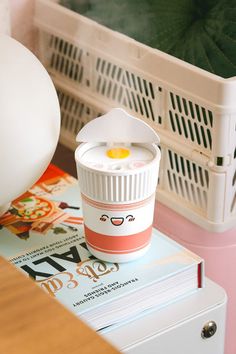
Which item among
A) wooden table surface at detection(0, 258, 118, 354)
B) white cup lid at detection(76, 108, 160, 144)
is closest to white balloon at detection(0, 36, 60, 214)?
white cup lid at detection(76, 108, 160, 144)

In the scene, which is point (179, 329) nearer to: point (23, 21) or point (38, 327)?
point (38, 327)

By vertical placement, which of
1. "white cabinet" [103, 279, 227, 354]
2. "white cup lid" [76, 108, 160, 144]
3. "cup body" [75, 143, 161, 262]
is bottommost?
"white cabinet" [103, 279, 227, 354]

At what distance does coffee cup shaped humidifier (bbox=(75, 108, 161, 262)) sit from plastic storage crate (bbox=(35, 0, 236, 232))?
0.11 m

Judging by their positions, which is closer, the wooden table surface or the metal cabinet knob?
the wooden table surface

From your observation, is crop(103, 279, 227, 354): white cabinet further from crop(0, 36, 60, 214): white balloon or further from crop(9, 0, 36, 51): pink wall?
crop(9, 0, 36, 51): pink wall

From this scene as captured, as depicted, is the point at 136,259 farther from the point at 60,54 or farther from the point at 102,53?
the point at 60,54

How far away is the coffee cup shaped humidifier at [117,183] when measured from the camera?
0.78m

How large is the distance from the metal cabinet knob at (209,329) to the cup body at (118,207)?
11 cm

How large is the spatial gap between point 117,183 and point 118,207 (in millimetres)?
31

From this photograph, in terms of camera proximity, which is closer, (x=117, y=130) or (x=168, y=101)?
(x=117, y=130)

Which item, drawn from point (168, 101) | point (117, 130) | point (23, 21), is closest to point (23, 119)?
point (117, 130)

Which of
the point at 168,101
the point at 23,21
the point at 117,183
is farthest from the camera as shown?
the point at 23,21

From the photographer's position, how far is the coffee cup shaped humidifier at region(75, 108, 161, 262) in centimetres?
78

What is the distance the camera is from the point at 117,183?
0.77 metres
